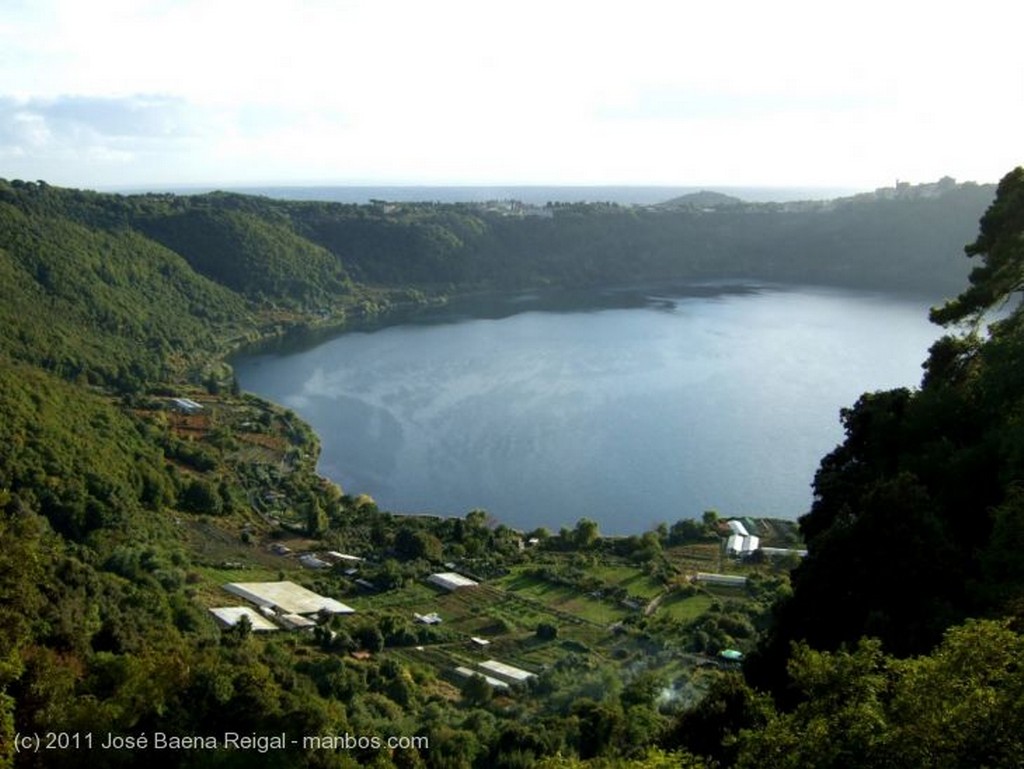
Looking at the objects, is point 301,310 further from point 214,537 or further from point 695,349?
point 214,537

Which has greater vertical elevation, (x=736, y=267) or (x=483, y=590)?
(x=736, y=267)

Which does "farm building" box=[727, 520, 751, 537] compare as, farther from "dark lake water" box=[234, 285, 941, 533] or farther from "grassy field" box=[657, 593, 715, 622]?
"grassy field" box=[657, 593, 715, 622]

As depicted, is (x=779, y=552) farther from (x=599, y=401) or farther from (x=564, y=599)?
(x=599, y=401)

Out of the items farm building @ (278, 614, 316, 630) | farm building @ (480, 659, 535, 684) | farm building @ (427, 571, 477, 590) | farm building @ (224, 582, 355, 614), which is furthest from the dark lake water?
farm building @ (480, 659, 535, 684)

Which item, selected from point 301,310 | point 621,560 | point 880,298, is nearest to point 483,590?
point 621,560

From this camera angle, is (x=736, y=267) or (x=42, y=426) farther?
(x=736, y=267)

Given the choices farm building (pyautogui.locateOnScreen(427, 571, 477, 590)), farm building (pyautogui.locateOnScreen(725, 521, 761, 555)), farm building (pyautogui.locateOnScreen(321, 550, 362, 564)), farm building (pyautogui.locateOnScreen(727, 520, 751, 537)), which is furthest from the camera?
farm building (pyautogui.locateOnScreen(727, 520, 751, 537))

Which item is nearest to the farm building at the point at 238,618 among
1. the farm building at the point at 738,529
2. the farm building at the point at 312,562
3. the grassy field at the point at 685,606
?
the farm building at the point at 312,562
